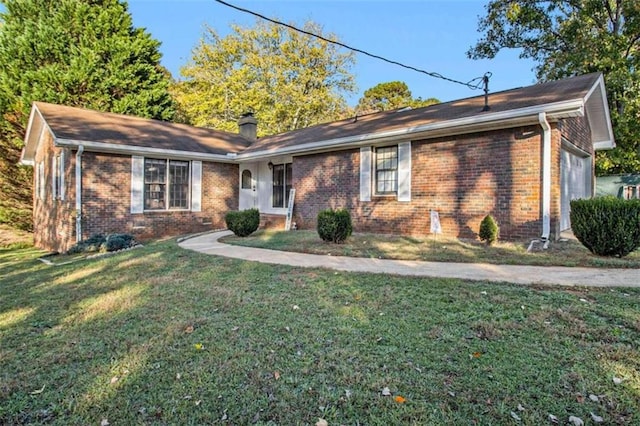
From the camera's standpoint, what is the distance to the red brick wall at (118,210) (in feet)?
34.4

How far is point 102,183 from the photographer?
10.7 meters

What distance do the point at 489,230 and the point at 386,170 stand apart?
11.3 ft

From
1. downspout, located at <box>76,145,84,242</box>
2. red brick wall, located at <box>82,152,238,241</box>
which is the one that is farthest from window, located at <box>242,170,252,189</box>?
downspout, located at <box>76,145,84,242</box>

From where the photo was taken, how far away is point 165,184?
12.1 m

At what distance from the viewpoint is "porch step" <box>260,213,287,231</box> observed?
13.2m

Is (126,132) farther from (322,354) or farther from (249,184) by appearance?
(322,354)

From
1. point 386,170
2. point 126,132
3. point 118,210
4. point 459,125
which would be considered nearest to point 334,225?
point 386,170

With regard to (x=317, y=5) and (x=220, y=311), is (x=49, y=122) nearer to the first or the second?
(x=317, y=5)

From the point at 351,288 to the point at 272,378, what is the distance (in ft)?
7.45

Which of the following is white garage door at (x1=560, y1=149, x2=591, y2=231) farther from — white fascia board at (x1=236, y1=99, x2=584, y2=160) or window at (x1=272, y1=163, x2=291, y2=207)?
window at (x1=272, y1=163, x2=291, y2=207)

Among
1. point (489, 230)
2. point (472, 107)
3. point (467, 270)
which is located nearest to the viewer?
point (467, 270)

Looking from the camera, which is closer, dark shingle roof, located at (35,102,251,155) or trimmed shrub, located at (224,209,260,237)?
trimmed shrub, located at (224,209,260,237)

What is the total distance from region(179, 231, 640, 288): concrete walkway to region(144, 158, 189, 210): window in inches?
213

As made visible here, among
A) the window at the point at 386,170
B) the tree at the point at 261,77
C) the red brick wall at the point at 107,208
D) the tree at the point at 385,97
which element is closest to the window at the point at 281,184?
the red brick wall at the point at 107,208
